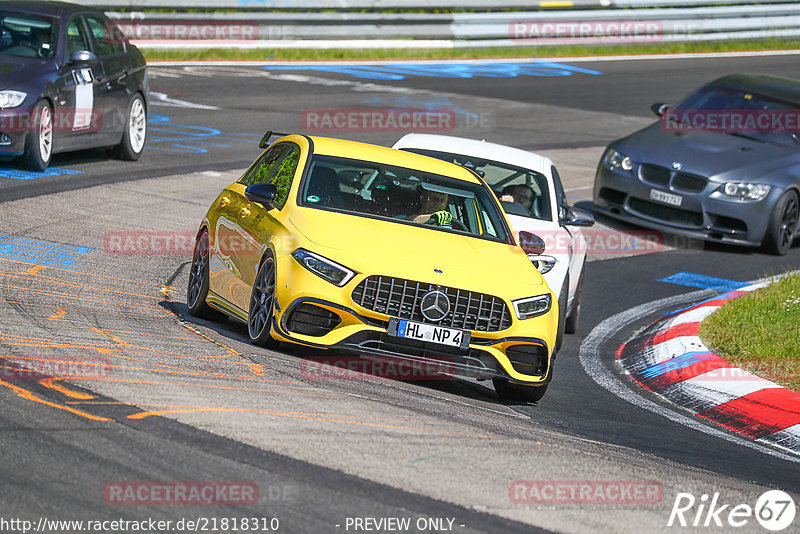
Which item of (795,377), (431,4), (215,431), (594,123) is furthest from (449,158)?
(431,4)

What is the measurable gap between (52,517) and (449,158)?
7324 mm

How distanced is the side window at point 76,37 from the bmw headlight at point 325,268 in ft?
24.6

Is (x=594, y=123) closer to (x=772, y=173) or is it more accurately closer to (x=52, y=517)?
(x=772, y=173)

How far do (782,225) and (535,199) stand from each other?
483 centimetres

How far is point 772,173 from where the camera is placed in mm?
14914

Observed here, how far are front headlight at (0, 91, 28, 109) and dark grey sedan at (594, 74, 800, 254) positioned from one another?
22.5 feet

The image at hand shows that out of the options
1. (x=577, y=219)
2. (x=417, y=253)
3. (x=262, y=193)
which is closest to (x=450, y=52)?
(x=577, y=219)

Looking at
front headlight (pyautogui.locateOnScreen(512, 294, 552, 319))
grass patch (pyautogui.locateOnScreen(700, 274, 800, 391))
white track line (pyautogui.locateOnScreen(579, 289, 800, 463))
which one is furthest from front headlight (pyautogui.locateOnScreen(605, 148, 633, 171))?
front headlight (pyautogui.locateOnScreen(512, 294, 552, 319))

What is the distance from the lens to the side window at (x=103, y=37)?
15.1 m

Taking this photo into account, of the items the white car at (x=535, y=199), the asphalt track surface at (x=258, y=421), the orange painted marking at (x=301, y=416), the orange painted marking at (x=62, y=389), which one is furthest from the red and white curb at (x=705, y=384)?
the orange painted marking at (x=62, y=389)

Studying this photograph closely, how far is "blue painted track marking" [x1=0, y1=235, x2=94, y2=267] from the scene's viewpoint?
9.95m

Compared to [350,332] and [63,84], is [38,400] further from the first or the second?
[63,84]

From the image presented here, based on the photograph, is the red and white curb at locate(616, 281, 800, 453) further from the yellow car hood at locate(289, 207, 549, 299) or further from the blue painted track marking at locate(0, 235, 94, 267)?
the blue painted track marking at locate(0, 235, 94, 267)

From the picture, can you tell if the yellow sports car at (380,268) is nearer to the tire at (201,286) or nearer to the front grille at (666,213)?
the tire at (201,286)
